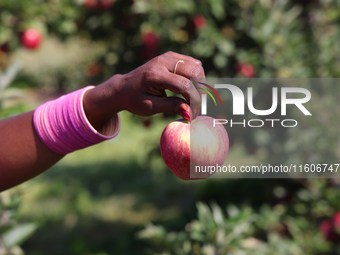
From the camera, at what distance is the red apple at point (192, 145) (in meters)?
0.84

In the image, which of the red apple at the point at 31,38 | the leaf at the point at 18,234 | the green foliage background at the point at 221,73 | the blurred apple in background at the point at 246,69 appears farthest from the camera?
the red apple at the point at 31,38

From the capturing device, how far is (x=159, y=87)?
2.56 ft

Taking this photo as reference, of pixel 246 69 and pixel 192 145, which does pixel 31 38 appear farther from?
pixel 192 145

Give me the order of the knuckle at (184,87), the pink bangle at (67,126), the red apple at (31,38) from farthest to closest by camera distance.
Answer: the red apple at (31,38)
the pink bangle at (67,126)
the knuckle at (184,87)

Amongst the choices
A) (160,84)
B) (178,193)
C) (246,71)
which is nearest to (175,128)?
(160,84)

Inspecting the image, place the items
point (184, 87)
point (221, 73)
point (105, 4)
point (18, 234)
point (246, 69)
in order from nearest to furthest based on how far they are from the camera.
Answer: point (184, 87) < point (18, 234) < point (246, 69) < point (105, 4) < point (221, 73)

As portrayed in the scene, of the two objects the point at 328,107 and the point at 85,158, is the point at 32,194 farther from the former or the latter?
the point at 328,107

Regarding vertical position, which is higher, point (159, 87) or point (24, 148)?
point (159, 87)

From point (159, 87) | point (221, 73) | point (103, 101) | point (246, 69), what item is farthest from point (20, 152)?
point (221, 73)

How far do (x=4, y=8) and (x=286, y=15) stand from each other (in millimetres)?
1907

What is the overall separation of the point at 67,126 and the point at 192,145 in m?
0.32

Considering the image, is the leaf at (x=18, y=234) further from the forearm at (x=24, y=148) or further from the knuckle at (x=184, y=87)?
the knuckle at (x=184, y=87)

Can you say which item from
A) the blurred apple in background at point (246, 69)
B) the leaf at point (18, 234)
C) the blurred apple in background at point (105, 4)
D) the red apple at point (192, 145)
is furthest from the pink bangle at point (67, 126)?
the blurred apple in background at point (105, 4)

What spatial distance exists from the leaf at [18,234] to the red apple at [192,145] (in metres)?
0.92
